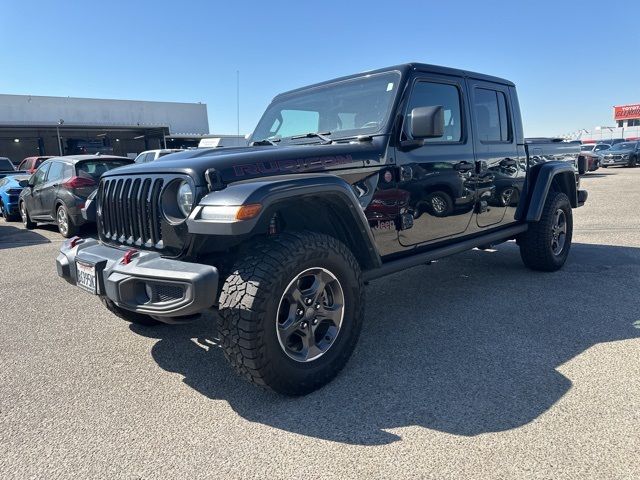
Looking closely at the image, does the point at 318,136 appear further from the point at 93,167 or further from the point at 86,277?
the point at 93,167

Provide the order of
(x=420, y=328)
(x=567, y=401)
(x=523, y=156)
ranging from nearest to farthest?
(x=567, y=401) → (x=420, y=328) → (x=523, y=156)

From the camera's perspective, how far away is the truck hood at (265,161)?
2588mm

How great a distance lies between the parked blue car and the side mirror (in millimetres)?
11432

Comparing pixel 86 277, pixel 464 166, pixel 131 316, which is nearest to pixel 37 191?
pixel 131 316

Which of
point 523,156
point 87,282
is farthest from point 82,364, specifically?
point 523,156

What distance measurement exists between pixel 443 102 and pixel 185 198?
7.75 ft

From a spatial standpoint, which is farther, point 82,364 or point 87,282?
point 82,364

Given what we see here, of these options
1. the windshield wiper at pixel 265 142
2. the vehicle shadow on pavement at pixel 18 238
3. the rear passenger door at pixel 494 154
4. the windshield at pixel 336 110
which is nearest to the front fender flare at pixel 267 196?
the windshield at pixel 336 110

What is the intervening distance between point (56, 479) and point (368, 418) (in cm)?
144

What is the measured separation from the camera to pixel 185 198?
2604 millimetres

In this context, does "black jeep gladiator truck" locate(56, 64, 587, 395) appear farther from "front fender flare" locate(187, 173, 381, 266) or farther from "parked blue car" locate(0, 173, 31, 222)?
"parked blue car" locate(0, 173, 31, 222)

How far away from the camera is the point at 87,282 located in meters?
2.86

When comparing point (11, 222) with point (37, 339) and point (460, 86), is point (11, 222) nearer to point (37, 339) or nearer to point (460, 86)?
point (37, 339)

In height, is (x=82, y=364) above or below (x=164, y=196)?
below
